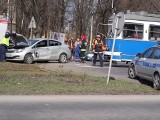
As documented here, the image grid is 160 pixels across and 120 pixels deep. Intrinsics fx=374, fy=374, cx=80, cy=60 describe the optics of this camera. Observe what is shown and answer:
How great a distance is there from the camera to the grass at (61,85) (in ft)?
39.7

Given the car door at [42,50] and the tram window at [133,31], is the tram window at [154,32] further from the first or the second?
the car door at [42,50]

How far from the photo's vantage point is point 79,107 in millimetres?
9812

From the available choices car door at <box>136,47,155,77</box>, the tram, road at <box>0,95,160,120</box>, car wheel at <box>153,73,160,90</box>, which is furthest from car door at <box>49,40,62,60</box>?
road at <box>0,95,160,120</box>

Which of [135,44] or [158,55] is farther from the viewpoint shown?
[135,44]

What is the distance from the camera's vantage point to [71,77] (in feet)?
49.4

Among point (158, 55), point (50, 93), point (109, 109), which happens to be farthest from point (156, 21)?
point (109, 109)

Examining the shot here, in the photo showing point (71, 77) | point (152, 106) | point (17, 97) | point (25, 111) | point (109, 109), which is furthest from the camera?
point (71, 77)

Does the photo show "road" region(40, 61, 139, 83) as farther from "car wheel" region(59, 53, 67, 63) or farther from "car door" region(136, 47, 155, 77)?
"car wheel" region(59, 53, 67, 63)

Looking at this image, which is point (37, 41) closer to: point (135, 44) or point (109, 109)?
point (135, 44)

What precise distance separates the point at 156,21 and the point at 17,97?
14.1 metres

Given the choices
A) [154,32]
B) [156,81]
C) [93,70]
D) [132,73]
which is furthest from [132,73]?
[154,32]

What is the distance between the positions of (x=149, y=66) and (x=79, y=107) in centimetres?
546

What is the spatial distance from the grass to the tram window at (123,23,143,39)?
8.05m

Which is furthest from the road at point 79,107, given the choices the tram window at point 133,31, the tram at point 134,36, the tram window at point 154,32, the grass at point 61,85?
the tram window at point 154,32
